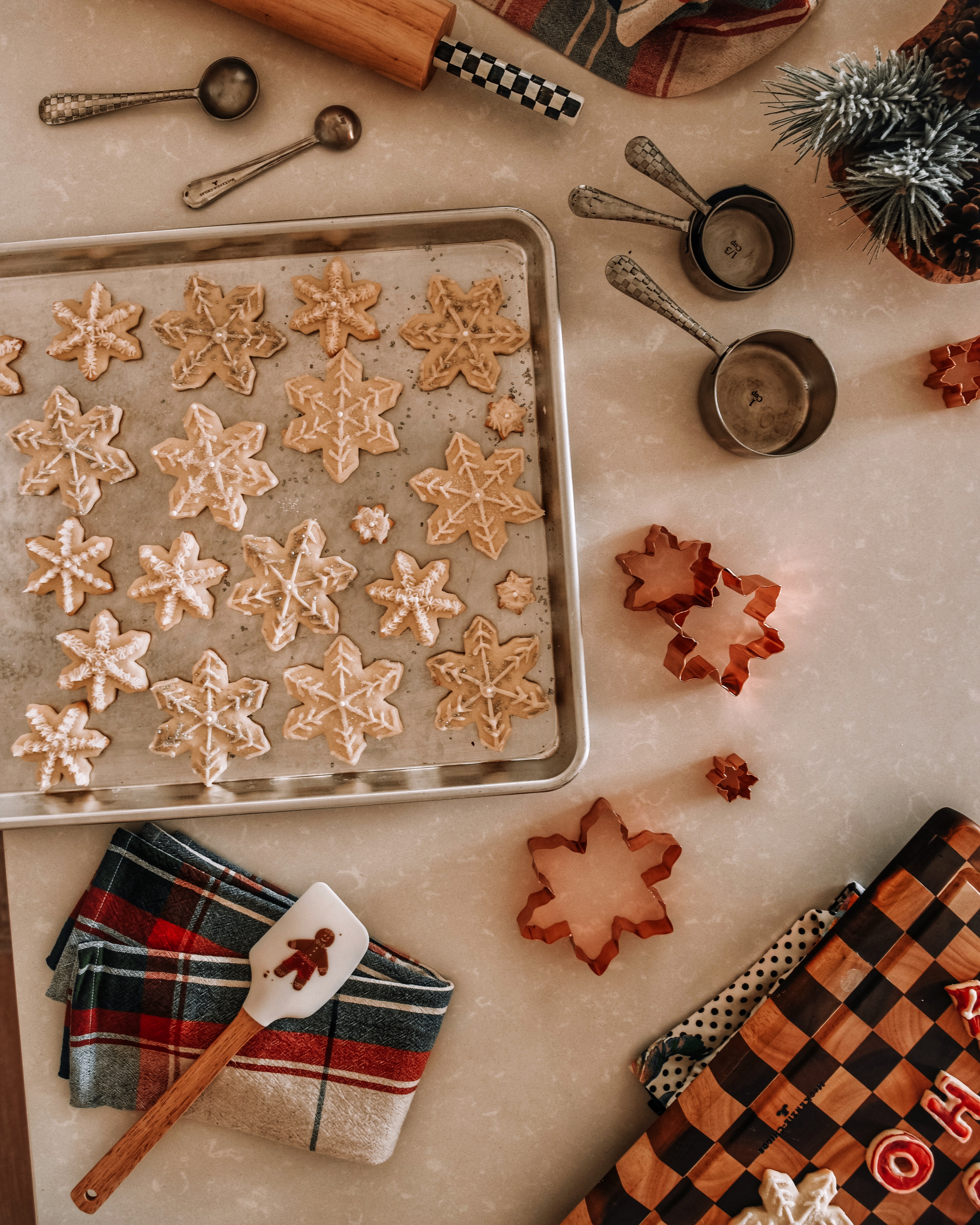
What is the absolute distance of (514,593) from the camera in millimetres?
1383

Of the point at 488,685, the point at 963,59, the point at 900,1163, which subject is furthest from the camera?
the point at 488,685

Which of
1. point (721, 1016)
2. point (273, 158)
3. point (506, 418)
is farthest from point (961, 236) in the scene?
point (721, 1016)

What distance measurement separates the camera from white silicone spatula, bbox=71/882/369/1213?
4.33 ft

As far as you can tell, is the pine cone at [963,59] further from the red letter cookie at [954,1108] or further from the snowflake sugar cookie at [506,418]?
the red letter cookie at [954,1108]

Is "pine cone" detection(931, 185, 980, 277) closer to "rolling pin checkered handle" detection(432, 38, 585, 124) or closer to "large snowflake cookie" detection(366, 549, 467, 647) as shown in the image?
"rolling pin checkered handle" detection(432, 38, 585, 124)

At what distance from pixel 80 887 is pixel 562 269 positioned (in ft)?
5.14

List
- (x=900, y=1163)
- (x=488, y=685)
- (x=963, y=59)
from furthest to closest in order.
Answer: (x=488, y=685), (x=900, y=1163), (x=963, y=59)

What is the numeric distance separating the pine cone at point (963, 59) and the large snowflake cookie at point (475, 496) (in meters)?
0.91

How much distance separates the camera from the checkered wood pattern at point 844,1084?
1.27 metres

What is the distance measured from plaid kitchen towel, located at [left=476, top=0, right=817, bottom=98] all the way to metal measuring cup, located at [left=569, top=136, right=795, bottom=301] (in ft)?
0.41

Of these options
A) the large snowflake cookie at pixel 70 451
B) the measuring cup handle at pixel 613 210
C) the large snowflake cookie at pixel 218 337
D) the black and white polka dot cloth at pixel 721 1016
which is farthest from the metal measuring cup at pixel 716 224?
the black and white polka dot cloth at pixel 721 1016

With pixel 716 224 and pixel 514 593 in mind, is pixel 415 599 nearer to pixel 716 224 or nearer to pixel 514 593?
pixel 514 593

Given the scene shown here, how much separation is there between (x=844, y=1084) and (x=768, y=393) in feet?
4.25

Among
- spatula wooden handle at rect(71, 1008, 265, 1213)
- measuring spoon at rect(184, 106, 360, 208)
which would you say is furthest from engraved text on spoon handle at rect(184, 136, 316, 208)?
spatula wooden handle at rect(71, 1008, 265, 1213)
